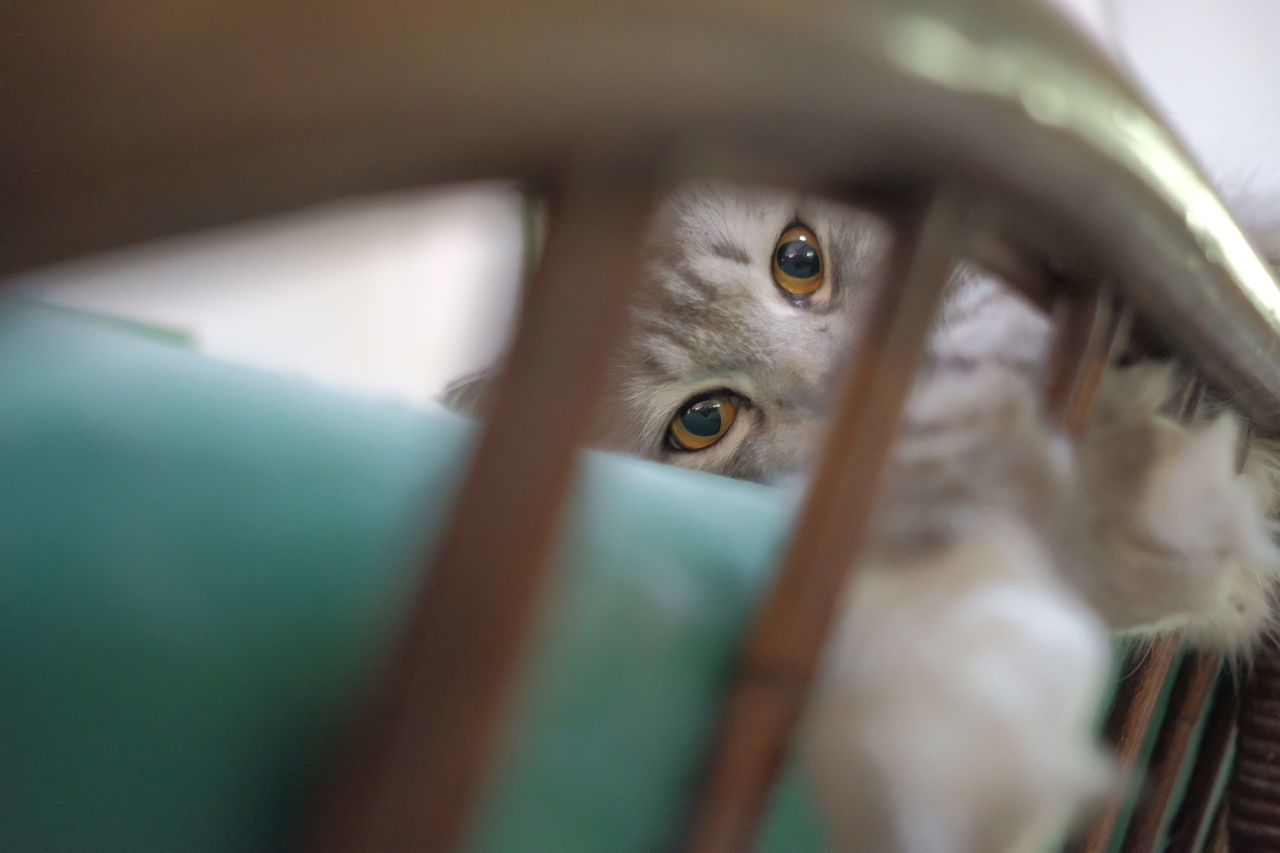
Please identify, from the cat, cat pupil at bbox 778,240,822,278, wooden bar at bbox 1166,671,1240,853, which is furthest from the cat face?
wooden bar at bbox 1166,671,1240,853

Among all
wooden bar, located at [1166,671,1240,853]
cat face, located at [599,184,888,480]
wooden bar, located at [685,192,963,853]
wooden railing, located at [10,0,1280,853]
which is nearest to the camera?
wooden railing, located at [10,0,1280,853]

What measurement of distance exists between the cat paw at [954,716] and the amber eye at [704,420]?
0.46 metres

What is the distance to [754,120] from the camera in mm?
166

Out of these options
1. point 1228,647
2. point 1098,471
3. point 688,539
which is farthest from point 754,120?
point 1228,647

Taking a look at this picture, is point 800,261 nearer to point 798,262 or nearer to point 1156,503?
point 798,262

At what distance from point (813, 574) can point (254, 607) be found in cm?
16

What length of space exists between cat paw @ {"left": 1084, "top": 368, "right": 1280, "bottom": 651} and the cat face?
1.14 feet

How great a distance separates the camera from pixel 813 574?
236mm

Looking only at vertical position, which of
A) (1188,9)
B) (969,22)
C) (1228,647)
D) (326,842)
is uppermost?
(1188,9)

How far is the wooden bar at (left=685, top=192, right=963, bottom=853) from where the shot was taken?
0.23 m

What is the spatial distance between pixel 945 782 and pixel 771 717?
6cm

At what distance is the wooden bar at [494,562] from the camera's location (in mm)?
169

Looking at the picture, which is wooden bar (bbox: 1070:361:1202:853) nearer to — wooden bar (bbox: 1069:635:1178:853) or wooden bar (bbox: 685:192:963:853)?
Answer: wooden bar (bbox: 1069:635:1178:853)

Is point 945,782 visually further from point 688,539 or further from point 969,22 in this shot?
point 969,22
